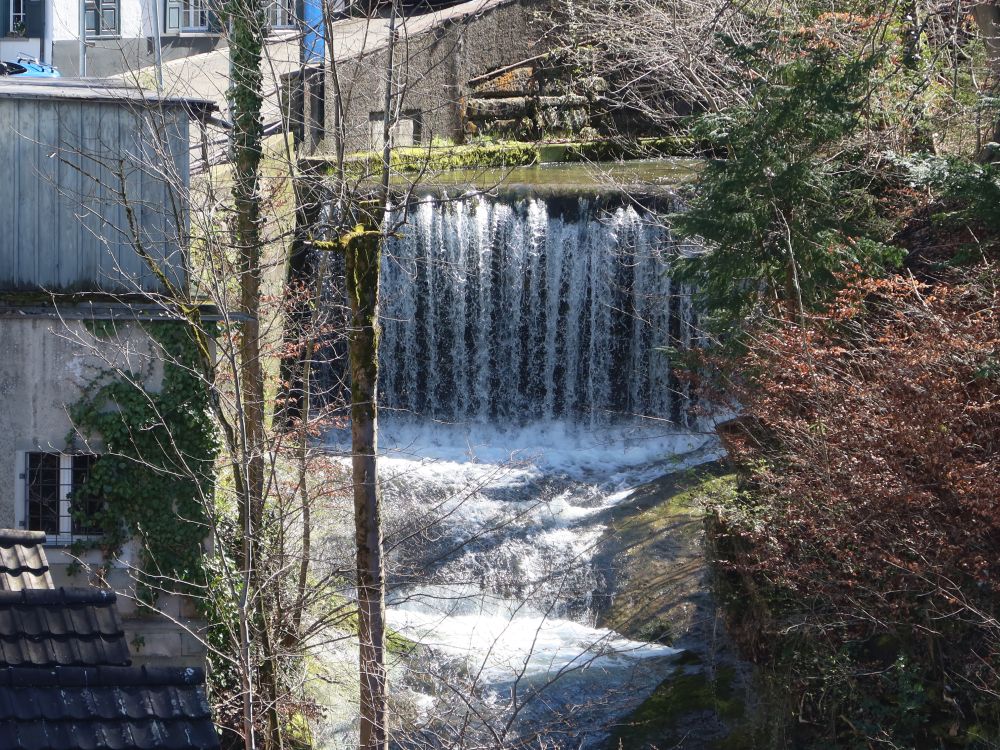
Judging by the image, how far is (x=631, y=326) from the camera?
18859 mm

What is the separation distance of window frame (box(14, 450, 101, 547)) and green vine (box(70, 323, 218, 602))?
140 millimetres

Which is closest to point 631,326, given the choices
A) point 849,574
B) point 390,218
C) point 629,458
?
point 629,458

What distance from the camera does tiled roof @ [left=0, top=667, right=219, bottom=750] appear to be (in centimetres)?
515

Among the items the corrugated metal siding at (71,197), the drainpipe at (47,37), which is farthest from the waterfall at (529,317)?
the drainpipe at (47,37)

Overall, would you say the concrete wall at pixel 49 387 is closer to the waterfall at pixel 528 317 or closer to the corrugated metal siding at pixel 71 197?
the corrugated metal siding at pixel 71 197

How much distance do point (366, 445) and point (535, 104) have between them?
15048 millimetres

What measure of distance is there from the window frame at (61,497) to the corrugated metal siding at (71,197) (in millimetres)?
1661

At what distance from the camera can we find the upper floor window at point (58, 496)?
1154 cm

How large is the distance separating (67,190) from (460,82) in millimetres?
14158

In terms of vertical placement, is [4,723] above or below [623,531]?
above

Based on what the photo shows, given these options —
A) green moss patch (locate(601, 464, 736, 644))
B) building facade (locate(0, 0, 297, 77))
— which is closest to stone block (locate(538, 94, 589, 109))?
building facade (locate(0, 0, 297, 77))

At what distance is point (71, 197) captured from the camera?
38.2ft

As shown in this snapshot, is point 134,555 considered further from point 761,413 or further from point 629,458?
point 629,458

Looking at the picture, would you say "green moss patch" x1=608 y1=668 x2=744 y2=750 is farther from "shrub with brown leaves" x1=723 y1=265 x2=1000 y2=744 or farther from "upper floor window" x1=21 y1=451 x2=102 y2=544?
"upper floor window" x1=21 y1=451 x2=102 y2=544
